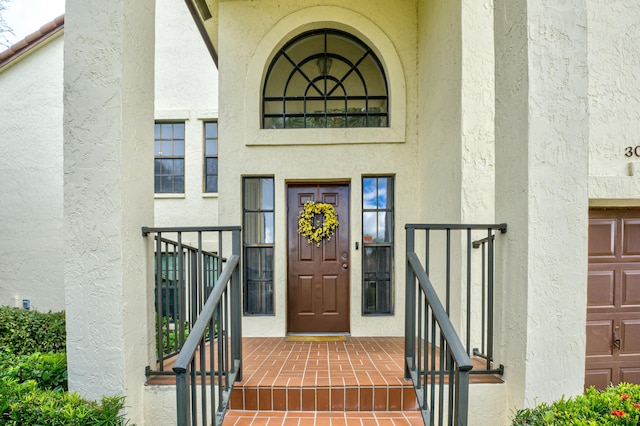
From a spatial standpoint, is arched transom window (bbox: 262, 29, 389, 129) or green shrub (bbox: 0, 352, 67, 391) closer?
green shrub (bbox: 0, 352, 67, 391)

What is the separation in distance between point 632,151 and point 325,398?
3.78m

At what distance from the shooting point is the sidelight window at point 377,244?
4863mm

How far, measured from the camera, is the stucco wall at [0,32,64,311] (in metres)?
8.30

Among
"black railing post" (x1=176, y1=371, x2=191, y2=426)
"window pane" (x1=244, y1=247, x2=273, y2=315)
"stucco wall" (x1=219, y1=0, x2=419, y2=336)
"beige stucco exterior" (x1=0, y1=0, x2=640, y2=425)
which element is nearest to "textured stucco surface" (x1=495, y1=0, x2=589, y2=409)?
"beige stucco exterior" (x1=0, y1=0, x2=640, y2=425)

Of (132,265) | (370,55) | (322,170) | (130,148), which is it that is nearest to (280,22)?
(370,55)

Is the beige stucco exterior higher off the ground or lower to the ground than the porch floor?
higher

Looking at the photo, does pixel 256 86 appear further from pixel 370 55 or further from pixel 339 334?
pixel 339 334

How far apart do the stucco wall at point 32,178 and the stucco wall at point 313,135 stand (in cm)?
596

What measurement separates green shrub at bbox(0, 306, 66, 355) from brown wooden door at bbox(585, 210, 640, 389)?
628 centimetres

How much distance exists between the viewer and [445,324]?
2100 millimetres

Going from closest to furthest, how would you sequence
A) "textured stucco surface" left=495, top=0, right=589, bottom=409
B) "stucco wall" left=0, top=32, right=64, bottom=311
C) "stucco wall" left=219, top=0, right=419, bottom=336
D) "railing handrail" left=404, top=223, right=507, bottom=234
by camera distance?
"textured stucco surface" left=495, top=0, right=589, bottom=409 → "railing handrail" left=404, top=223, right=507, bottom=234 → "stucco wall" left=219, top=0, right=419, bottom=336 → "stucco wall" left=0, top=32, right=64, bottom=311

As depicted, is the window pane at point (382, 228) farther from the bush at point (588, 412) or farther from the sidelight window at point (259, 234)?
the bush at point (588, 412)

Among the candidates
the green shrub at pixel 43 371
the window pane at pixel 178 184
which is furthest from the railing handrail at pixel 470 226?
the window pane at pixel 178 184

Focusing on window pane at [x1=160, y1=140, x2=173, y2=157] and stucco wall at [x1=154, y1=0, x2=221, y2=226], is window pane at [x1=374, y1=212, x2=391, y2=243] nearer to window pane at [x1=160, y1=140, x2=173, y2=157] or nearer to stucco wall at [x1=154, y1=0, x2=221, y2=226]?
stucco wall at [x1=154, y1=0, x2=221, y2=226]
